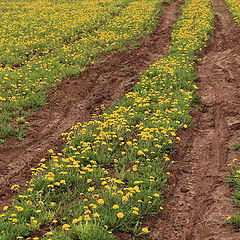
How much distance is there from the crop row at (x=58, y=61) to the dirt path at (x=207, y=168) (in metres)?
4.98

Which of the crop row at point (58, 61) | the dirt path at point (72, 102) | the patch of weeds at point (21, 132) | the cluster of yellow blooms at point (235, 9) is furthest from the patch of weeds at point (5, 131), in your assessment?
the cluster of yellow blooms at point (235, 9)

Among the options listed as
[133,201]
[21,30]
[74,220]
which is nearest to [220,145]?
[133,201]

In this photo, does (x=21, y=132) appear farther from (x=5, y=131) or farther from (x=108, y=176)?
(x=108, y=176)

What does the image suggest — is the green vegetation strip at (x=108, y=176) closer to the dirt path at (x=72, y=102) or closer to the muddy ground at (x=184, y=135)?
the muddy ground at (x=184, y=135)

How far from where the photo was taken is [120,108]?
963 centimetres

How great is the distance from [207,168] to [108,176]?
2.22 meters

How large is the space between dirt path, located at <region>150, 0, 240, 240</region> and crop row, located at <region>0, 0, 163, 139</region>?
4.98 meters

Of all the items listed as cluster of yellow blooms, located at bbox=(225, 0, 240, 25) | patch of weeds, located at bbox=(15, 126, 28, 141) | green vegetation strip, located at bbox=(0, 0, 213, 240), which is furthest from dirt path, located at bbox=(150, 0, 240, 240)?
cluster of yellow blooms, located at bbox=(225, 0, 240, 25)

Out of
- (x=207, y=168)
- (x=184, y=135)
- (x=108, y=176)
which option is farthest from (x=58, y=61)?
(x=207, y=168)

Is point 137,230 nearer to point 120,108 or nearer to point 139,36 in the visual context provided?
point 120,108

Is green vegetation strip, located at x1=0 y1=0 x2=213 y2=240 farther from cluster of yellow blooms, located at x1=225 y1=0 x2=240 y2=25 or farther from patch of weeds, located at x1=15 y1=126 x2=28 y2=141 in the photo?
cluster of yellow blooms, located at x1=225 y1=0 x2=240 y2=25

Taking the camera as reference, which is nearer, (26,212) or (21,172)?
(26,212)

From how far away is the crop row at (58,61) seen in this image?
10.6 m

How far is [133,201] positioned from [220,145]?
343cm
